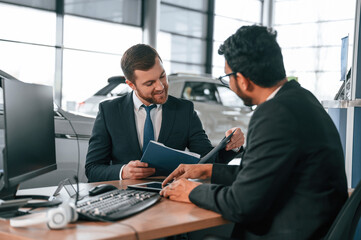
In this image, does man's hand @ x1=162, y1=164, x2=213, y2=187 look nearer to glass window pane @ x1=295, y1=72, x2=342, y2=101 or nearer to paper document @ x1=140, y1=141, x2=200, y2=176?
paper document @ x1=140, y1=141, x2=200, y2=176

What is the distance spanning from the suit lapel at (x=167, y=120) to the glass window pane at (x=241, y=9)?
1268cm

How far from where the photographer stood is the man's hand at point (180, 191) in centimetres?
167

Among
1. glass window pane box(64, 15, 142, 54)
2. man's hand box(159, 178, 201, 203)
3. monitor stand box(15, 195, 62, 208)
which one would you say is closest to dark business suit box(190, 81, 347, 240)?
man's hand box(159, 178, 201, 203)

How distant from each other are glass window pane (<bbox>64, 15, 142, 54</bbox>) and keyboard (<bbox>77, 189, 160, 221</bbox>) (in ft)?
30.2

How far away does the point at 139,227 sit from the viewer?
1.30 m

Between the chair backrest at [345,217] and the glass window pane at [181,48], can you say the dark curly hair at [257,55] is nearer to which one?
the chair backrest at [345,217]

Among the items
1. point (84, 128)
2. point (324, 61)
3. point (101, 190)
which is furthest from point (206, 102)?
point (324, 61)

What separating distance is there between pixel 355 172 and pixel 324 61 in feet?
40.4

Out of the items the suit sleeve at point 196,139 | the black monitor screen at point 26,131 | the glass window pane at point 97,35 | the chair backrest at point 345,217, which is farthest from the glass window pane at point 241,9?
the chair backrest at point 345,217

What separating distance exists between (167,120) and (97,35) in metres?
9.11

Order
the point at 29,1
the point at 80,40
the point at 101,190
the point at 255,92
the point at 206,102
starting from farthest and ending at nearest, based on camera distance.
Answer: the point at 80,40 → the point at 29,1 → the point at 206,102 → the point at 101,190 → the point at 255,92

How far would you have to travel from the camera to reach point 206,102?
7.47 metres

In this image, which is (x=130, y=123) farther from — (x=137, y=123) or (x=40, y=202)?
(x=40, y=202)

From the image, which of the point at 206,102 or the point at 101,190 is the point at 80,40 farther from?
the point at 101,190
